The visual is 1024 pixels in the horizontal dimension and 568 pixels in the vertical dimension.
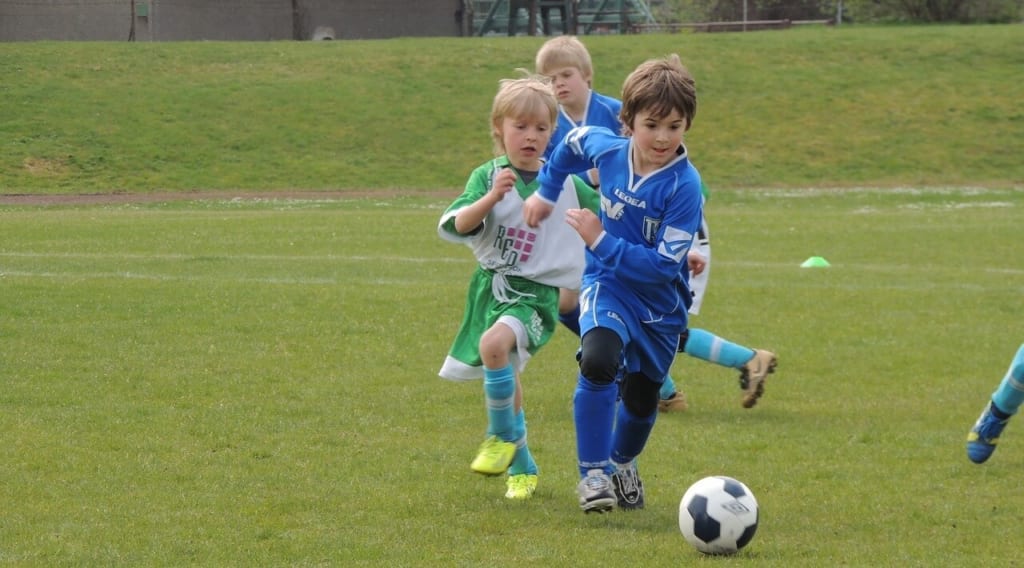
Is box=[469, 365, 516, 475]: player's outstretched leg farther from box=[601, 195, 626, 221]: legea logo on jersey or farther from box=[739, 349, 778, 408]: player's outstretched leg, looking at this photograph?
box=[739, 349, 778, 408]: player's outstretched leg

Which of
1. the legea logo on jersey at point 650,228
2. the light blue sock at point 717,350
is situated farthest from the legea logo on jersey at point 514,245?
the light blue sock at point 717,350

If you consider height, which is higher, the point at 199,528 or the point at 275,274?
the point at 199,528

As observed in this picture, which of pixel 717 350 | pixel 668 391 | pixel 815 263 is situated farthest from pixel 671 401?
pixel 815 263

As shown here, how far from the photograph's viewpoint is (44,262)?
1391 cm

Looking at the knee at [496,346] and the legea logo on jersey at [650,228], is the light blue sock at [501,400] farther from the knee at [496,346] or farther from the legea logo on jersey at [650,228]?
the legea logo on jersey at [650,228]

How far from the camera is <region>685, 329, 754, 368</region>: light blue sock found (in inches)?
291

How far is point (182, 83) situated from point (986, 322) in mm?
28608

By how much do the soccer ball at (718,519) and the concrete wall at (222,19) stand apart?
4045 cm

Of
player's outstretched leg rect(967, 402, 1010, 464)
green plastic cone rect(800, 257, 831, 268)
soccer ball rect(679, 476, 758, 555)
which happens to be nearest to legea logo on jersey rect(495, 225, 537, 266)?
soccer ball rect(679, 476, 758, 555)

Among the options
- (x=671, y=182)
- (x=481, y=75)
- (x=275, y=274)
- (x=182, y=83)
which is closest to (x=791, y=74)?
(x=481, y=75)

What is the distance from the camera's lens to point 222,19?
4462 centimetres

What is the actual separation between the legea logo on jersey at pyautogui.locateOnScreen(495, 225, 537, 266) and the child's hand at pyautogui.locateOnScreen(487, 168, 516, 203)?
1.14 feet

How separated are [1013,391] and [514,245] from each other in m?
2.39

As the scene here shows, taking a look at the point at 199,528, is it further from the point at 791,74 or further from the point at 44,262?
the point at 791,74
